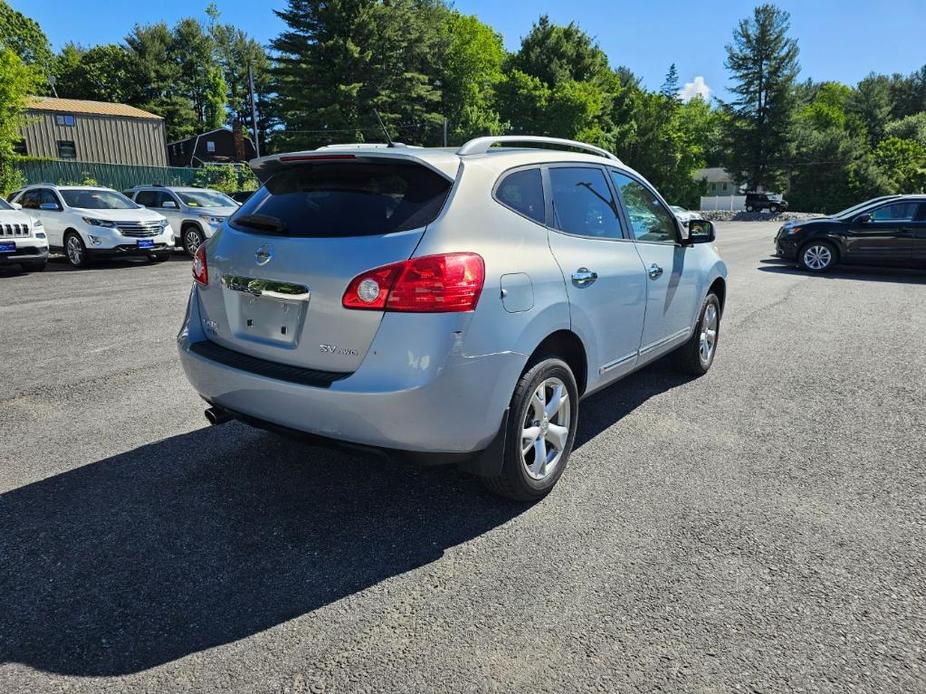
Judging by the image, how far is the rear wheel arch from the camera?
324cm

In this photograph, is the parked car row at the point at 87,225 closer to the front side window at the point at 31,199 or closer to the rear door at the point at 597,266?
the front side window at the point at 31,199

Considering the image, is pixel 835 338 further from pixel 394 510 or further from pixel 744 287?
pixel 394 510

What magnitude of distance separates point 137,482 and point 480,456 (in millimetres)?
1928

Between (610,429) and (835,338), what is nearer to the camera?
(610,429)

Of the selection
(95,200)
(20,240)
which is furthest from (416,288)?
(95,200)

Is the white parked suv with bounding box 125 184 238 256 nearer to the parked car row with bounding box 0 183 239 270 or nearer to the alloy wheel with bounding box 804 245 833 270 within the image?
the parked car row with bounding box 0 183 239 270

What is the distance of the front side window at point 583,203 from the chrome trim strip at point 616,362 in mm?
752

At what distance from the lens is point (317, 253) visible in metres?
2.86

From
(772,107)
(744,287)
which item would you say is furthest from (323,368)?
(772,107)

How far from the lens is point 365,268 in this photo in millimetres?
2734

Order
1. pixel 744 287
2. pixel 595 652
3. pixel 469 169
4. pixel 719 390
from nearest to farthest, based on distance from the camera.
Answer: pixel 595 652
pixel 469 169
pixel 719 390
pixel 744 287

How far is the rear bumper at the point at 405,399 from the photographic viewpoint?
8.77 ft

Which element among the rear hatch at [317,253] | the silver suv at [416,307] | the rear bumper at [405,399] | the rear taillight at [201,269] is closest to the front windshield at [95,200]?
the rear taillight at [201,269]

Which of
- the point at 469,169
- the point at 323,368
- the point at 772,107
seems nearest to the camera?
the point at 323,368
